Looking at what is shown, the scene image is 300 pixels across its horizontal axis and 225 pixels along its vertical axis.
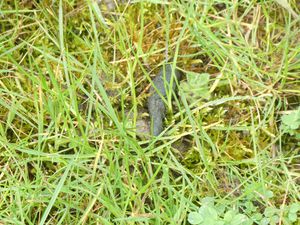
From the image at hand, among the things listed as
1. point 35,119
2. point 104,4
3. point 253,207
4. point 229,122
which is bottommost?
point 253,207

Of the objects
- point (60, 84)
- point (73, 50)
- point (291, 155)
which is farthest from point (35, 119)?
point (291, 155)

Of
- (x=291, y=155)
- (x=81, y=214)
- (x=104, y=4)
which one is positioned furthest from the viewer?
(x=104, y=4)

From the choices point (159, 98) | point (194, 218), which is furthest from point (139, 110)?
point (194, 218)

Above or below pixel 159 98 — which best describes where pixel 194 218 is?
below

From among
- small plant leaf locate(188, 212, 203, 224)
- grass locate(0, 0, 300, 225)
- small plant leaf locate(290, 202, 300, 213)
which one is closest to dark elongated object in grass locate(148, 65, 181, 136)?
grass locate(0, 0, 300, 225)

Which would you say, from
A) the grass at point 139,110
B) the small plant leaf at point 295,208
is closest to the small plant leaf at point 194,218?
the grass at point 139,110

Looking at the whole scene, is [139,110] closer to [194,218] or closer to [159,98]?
[159,98]

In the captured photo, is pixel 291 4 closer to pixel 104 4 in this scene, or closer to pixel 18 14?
pixel 104 4
